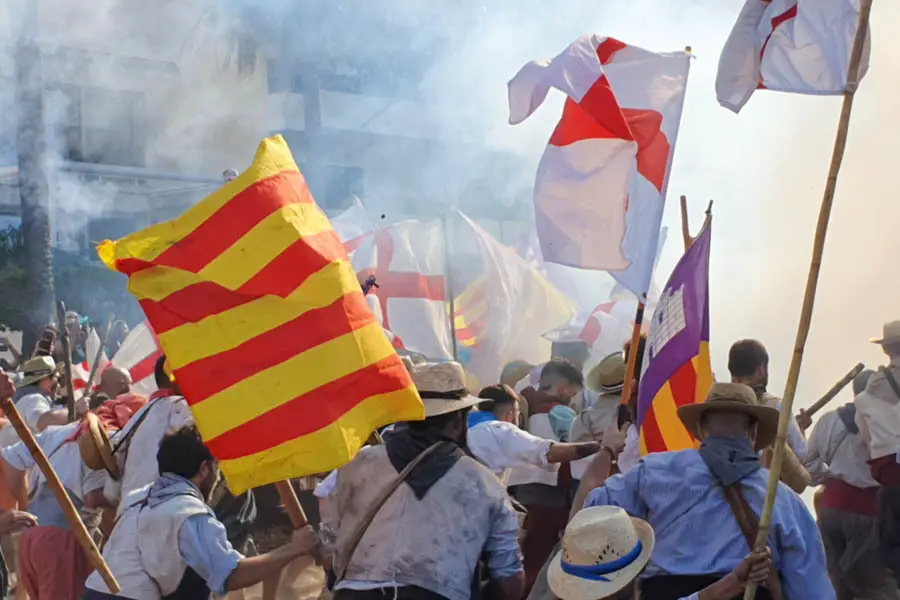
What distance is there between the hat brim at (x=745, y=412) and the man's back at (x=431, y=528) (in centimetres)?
62

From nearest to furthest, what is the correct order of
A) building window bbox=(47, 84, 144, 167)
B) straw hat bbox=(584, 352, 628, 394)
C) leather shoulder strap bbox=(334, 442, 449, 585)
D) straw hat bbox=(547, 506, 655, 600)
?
1. straw hat bbox=(547, 506, 655, 600)
2. leather shoulder strap bbox=(334, 442, 449, 585)
3. straw hat bbox=(584, 352, 628, 394)
4. building window bbox=(47, 84, 144, 167)

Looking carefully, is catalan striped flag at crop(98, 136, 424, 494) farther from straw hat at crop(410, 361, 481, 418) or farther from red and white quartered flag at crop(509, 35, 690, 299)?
red and white quartered flag at crop(509, 35, 690, 299)

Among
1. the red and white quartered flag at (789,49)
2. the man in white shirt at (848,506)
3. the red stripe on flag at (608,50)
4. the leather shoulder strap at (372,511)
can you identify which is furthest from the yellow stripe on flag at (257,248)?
the man in white shirt at (848,506)

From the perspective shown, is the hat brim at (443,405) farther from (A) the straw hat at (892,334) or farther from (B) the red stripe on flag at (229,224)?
(A) the straw hat at (892,334)

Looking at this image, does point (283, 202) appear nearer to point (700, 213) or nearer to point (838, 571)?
point (838, 571)

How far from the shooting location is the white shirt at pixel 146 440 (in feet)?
17.1

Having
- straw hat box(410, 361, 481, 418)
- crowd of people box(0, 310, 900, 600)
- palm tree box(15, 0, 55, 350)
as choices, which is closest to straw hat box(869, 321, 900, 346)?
crowd of people box(0, 310, 900, 600)

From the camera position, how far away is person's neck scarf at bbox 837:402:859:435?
6746mm

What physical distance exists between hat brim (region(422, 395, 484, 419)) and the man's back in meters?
0.18

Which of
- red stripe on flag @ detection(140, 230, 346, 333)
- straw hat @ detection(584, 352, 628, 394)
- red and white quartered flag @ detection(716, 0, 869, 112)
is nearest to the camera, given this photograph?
red stripe on flag @ detection(140, 230, 346, 333)

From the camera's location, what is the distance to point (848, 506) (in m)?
6.84

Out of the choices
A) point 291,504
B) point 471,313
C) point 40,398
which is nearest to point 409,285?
point 471,313

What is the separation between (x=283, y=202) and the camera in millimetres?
4098

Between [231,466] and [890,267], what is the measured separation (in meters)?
8.28
